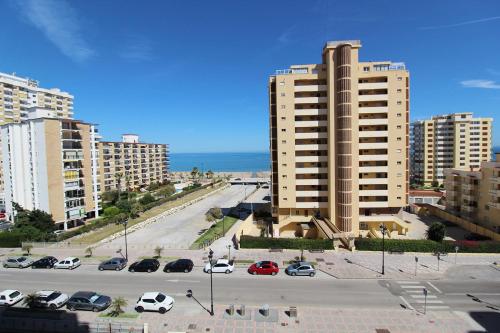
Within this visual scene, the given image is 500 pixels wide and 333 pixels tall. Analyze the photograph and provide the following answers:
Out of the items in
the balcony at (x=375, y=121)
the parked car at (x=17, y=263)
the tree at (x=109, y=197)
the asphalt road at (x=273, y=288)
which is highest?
the balcony at (x=375, y=121)

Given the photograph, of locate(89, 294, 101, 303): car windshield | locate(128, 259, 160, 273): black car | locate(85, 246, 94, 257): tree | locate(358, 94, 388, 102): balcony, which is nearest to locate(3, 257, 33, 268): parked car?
locate(85, 246, 94, 257): tree

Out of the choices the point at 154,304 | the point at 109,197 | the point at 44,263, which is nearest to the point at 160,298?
the point at 154,304

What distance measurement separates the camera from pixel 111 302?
87.4 ft

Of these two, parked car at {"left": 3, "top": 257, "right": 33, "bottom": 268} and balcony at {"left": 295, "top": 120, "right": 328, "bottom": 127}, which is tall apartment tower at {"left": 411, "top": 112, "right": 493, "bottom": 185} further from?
parked car at {"left": 3, "top": 257, "right": 33, "bottom": 268}

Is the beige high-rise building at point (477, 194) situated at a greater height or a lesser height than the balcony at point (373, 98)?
lesser

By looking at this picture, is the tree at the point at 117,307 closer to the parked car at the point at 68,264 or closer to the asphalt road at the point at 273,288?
the asphalt road at the point at 273,288

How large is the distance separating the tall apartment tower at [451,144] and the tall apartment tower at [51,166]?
349 feet

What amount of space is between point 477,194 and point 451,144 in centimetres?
5871

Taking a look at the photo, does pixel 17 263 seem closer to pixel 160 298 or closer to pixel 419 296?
pixel 160 298

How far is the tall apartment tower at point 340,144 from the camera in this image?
47.0 metres

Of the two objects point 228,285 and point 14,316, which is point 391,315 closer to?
point 228,285

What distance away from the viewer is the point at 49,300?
85.4 ft

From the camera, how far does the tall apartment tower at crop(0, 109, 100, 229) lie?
5559cm

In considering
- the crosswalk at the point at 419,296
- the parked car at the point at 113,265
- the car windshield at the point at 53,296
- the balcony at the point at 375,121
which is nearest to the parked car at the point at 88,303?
the car windshield at the point at 53,296
